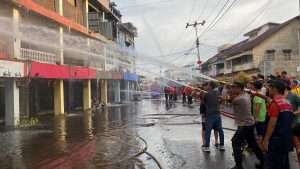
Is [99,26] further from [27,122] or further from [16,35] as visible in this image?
[27,122]

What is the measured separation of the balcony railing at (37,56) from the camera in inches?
756

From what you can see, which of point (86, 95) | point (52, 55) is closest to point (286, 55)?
point (86, 95)

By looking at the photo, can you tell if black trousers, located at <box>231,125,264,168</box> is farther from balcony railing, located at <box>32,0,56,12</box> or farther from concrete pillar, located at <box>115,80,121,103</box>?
concrete pillar, located at <box>115,80,121,103</box>

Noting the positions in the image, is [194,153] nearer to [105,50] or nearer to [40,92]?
[40,92]

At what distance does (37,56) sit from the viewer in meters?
20.8

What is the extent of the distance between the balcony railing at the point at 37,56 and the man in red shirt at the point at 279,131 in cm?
1601

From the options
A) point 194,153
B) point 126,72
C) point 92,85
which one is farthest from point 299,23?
point 194,153

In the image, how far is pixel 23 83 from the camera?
1873 cm

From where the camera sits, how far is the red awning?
61.8 ft

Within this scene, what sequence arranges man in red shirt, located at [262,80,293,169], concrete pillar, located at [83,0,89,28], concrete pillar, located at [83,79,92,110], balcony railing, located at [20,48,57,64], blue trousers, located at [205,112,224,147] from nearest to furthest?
man in red shirt, located at [262,80,293,169] → blue trousers, located at [205,112,224,147] → balcony railing, located at [20,48,57,64] → concrete pillar, located at [83,0,89,28] → concrete pillar, located at [83,79,92,110]

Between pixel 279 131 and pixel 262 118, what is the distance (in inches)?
98.0

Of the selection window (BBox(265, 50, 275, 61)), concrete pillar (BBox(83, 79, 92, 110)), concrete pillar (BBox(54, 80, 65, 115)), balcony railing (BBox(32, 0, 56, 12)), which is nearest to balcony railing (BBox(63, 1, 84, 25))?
balcony railing (BBox(32, 0, 56, 12))

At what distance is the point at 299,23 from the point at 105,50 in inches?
847

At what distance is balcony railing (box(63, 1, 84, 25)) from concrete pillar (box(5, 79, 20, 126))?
28.4 ft
